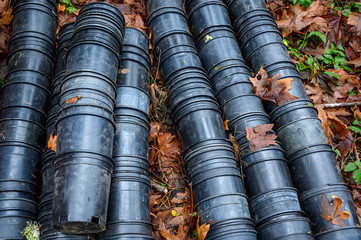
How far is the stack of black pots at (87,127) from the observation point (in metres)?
2.61

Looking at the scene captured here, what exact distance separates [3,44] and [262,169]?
3.64 metres

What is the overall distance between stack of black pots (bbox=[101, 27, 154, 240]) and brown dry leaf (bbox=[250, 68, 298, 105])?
133cm

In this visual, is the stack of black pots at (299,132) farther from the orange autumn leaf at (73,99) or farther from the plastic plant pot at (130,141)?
the orange autumn leaf at (73,99)

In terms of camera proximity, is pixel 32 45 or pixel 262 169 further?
pixel 32 45

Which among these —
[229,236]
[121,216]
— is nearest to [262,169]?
[229,236]

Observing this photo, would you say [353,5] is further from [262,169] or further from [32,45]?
[32,45]

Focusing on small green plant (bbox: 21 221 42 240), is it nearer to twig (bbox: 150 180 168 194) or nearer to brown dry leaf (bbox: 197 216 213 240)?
twig (bbox: 150 180 168 194)

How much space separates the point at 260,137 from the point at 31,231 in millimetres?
2459

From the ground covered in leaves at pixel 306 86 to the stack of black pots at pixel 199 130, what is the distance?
0.19 metres

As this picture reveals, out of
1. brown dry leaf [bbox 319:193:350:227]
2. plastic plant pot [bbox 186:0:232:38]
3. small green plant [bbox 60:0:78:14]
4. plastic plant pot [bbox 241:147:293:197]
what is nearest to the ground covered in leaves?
small green plant [bbox 60:0:78:14]

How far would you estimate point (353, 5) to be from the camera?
17.4 feet

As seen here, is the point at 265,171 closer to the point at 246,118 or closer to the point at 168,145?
the point at 246,118

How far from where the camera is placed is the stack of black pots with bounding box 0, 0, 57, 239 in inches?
125

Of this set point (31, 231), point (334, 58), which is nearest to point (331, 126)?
point (334, 58)
